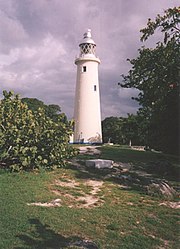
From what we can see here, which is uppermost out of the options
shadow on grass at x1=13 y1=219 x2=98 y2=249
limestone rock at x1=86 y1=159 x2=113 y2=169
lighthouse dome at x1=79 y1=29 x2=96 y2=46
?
lighthouse dome at x1=79 y1=29 x2=96 y2=46

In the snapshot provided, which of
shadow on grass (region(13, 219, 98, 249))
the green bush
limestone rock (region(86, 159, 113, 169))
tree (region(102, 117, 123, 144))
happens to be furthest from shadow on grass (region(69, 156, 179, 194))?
tree (region(102, 117, 123, 144))

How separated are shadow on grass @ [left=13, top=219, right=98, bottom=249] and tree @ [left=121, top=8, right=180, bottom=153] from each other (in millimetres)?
6987

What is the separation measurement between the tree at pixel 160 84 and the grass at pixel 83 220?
4765mm

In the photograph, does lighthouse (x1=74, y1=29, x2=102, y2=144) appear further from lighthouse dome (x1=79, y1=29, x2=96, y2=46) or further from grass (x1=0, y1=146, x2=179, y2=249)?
grass (x1=0, y1=146, x2=179, y2=249)

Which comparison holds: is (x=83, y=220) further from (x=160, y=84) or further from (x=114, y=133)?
(x=114, y=133)

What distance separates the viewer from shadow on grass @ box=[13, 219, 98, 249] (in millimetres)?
4766

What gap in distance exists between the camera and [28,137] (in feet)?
35.7

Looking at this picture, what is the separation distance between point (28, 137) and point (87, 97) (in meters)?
18.9

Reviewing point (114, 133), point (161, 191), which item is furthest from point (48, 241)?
point (114, 133)

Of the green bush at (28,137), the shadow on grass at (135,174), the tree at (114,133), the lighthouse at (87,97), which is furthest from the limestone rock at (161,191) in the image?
the tree at (114,133)

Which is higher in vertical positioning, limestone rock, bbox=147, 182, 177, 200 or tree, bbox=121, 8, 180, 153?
tree, bbox=121, 8, 180, 153

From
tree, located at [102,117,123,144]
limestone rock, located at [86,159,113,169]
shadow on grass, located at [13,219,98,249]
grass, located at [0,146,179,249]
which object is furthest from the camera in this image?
tree, located at [102,117,123,144]

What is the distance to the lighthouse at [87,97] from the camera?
29094 mm

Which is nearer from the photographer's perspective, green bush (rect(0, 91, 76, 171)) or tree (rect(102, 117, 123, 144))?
green bush (rect(0, 91, 76, 171))
